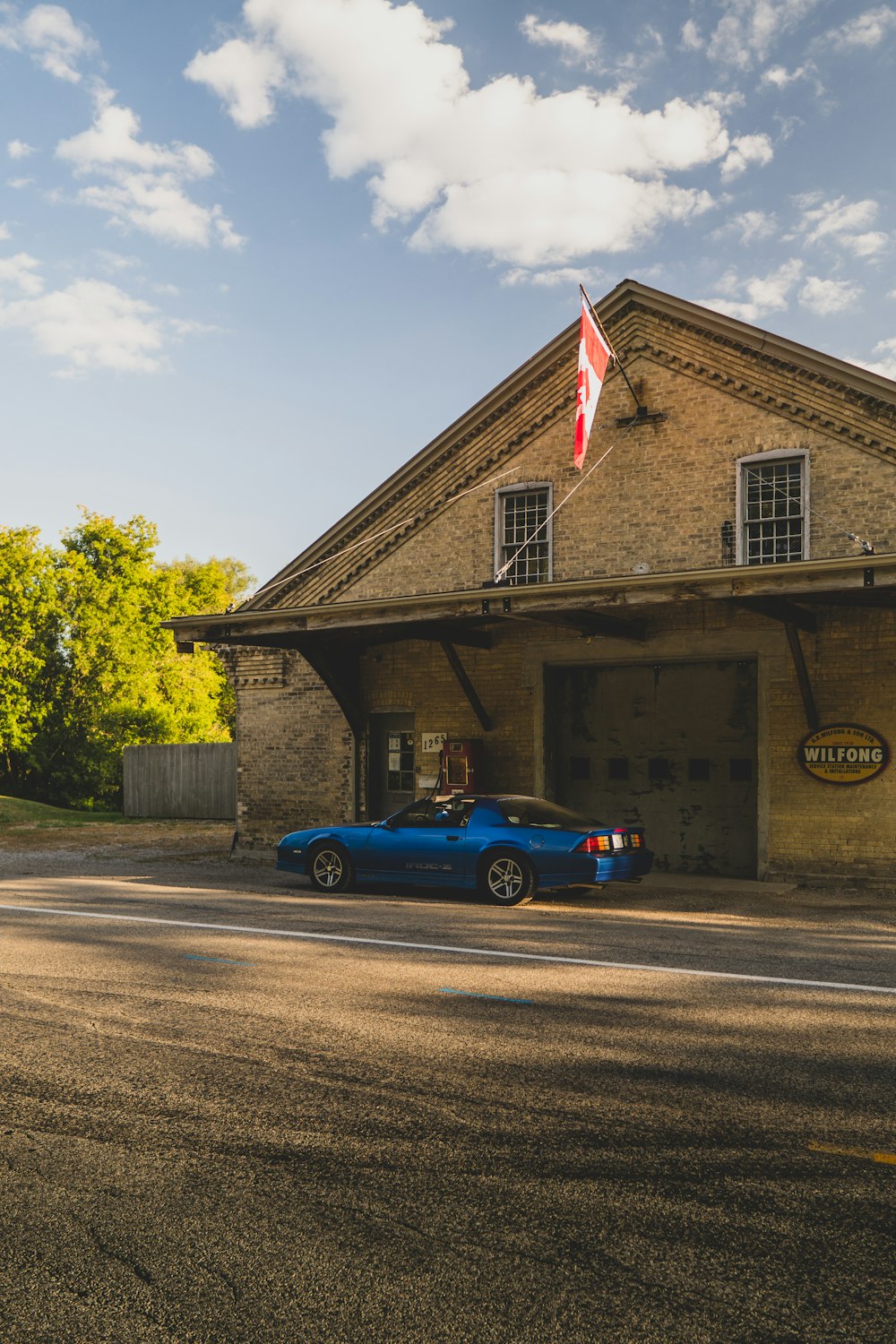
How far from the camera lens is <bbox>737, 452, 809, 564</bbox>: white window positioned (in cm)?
1594

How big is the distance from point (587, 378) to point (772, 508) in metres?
3.33

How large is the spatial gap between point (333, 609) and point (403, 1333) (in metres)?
13.7

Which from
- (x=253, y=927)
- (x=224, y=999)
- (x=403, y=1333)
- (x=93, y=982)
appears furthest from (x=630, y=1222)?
(x=253, y=927)

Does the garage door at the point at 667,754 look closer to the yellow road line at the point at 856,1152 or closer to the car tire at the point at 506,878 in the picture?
the car tire at the point at 506,878

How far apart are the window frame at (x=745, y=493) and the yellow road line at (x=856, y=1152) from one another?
12.3 metres

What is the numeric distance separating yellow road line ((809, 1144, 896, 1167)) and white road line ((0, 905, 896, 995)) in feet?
11.0

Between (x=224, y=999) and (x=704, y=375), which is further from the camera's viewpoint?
(x=704, y=375)

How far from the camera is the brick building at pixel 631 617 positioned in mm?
14945

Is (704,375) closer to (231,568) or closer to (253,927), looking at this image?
→ (253,927)

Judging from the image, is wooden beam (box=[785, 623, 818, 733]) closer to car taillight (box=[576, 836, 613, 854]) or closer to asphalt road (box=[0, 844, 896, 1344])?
car taillight (box=[576, 836, 613, 854])

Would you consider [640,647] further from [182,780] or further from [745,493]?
[182,780]

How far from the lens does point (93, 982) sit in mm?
7570

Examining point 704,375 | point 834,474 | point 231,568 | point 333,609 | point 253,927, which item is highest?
point 231,568

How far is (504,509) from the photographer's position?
18750 mm
